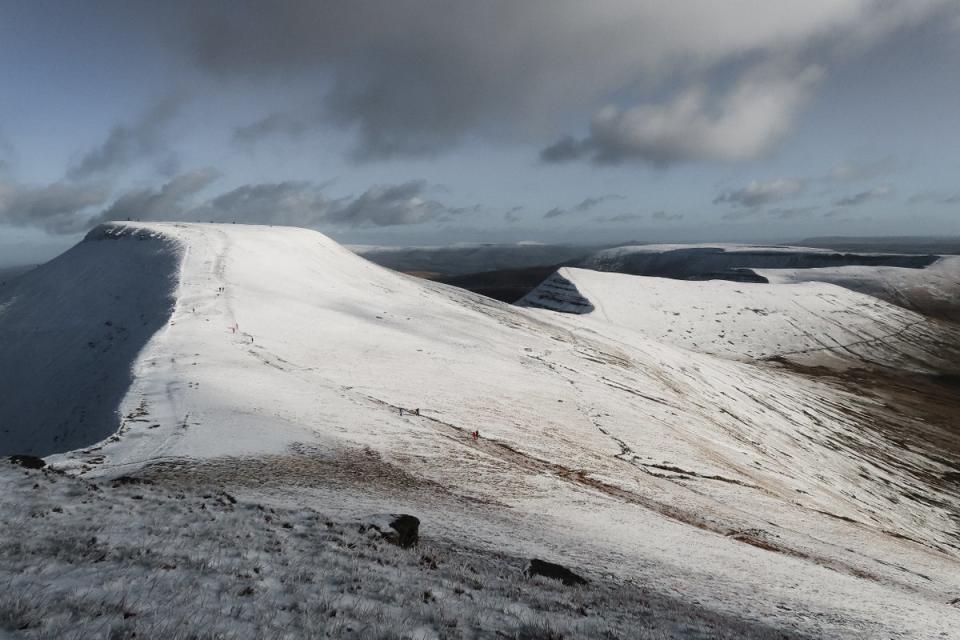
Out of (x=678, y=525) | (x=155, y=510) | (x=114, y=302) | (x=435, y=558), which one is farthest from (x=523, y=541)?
(x=114, y=302)

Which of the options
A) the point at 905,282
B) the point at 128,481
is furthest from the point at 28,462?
the point at 905,282

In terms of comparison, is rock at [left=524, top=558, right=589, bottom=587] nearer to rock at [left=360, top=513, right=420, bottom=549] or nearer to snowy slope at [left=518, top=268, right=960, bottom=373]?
rock at [left=360, top=513, right=420, bottom=549]

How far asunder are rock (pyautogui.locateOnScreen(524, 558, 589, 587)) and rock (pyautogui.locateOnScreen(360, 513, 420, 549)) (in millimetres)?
3104

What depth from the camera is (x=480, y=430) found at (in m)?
28.3

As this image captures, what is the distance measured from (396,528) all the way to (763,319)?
12348 centimetres

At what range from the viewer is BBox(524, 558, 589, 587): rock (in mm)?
12422

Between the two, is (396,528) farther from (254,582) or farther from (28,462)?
(28,462)

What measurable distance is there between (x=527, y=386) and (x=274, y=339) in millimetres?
19281

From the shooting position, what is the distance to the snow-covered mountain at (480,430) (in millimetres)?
16656

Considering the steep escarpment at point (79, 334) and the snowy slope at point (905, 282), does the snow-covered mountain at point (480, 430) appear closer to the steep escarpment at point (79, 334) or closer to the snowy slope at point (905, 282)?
the steep escarpment at point (79, 334)

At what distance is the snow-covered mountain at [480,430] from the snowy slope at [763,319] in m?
35.2

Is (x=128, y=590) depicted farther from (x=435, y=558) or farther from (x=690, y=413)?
(x=690, y=413)

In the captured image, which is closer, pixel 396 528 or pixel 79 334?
pixel 396 528

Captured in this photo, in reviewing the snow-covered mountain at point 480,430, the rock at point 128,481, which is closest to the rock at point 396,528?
the snow-covered mountain at point 480,430
